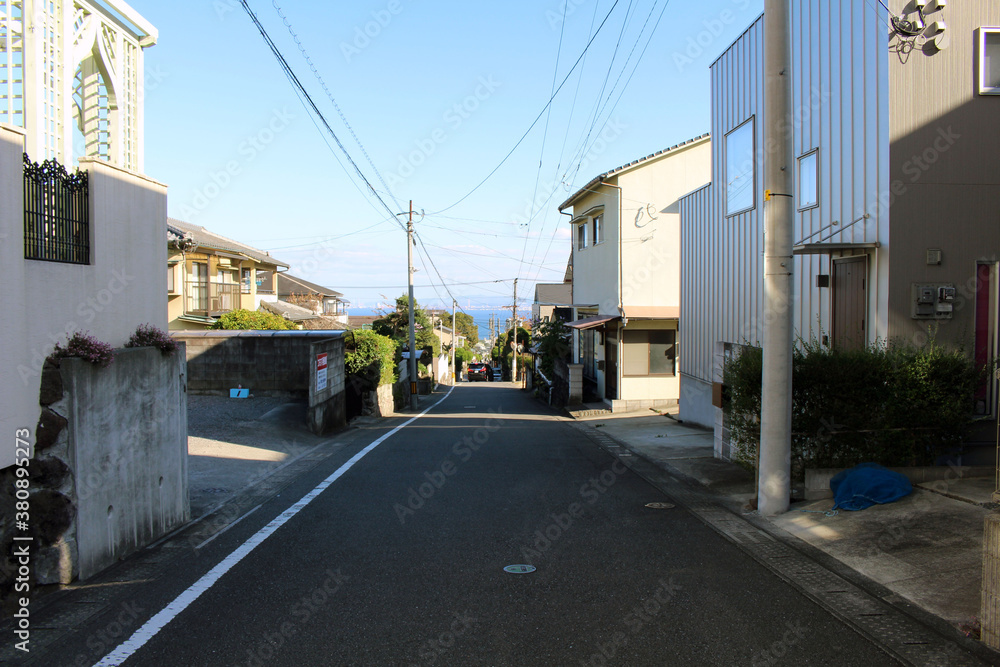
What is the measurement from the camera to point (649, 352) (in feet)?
71.2

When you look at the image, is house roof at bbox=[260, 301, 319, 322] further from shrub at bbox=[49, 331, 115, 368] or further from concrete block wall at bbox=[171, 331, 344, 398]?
shrub at bbox=[49, 331, 115, 368]

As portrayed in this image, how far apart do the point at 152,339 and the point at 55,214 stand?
1698 millimetres

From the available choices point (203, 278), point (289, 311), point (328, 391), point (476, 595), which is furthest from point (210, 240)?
point (476, 595)

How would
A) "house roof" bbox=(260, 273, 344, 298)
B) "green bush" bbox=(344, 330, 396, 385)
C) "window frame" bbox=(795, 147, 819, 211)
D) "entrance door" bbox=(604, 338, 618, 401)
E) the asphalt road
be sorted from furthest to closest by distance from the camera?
"house roof" bbox=(260, 273, 344, 298)
"entrance door" bbox=(604, 338, 618, 401)
"green bush" bbox=(344, 330, 396, 385)
"window frame" bbox=(795, 147, 819, 211)
the asphalt road

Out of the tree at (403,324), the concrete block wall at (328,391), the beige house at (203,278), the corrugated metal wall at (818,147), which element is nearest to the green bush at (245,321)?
the beige house at (203,278)

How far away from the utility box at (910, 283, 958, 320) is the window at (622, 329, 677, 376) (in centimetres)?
1342

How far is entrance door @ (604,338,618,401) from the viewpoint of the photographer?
878 inches

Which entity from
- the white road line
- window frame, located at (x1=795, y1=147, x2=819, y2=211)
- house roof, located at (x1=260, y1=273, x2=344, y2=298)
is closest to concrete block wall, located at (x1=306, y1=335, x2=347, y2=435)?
the white road line

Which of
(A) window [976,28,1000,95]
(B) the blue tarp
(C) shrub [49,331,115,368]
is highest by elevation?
(A) window [976,28,1000,95]

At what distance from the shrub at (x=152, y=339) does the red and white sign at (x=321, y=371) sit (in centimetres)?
784

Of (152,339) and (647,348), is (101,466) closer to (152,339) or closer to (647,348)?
(152,339)

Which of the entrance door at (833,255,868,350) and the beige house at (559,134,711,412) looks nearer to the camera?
the entrance door at (833,255,868,350)

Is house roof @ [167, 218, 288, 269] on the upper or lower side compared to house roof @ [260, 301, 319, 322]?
upper

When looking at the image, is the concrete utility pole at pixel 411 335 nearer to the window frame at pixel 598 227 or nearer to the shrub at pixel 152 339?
the window frame at pixel 598 227
